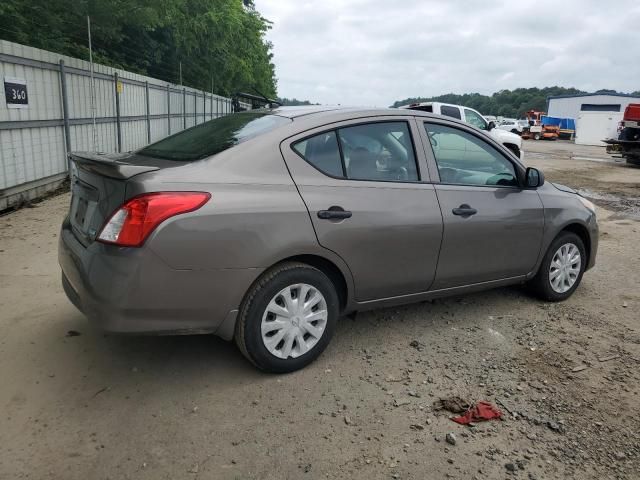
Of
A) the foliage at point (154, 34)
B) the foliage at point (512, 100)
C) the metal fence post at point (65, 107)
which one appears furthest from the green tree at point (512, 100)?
the metal fence post at point (65, 107)

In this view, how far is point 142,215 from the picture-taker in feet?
8.90

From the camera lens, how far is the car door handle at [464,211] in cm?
381

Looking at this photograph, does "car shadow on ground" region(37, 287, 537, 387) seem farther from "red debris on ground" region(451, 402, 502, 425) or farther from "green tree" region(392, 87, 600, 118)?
"green tree" region(392, 87, 600, 118)

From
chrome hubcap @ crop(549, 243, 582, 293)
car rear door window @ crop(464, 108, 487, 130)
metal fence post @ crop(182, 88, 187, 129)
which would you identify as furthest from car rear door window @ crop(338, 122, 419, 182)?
metal fence post @ crop(182, 88, 187, 129)

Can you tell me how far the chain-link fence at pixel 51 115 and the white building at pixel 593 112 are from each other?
3172 centimetres

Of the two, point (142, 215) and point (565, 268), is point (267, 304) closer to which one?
point (142, 215)

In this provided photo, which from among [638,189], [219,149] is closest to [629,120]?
[638,189]

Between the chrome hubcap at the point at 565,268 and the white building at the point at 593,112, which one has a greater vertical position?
the white building at the point at 593,112

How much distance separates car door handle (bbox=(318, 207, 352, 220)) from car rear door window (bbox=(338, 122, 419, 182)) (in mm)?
273

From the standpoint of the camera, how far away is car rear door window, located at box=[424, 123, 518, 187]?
3926mm

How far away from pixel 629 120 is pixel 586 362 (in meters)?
20.3

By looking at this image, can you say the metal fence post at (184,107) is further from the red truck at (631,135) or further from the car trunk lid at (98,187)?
the red truck at (631,135)

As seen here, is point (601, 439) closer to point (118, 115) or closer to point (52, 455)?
point (52, 455)

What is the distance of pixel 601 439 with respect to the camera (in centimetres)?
279
